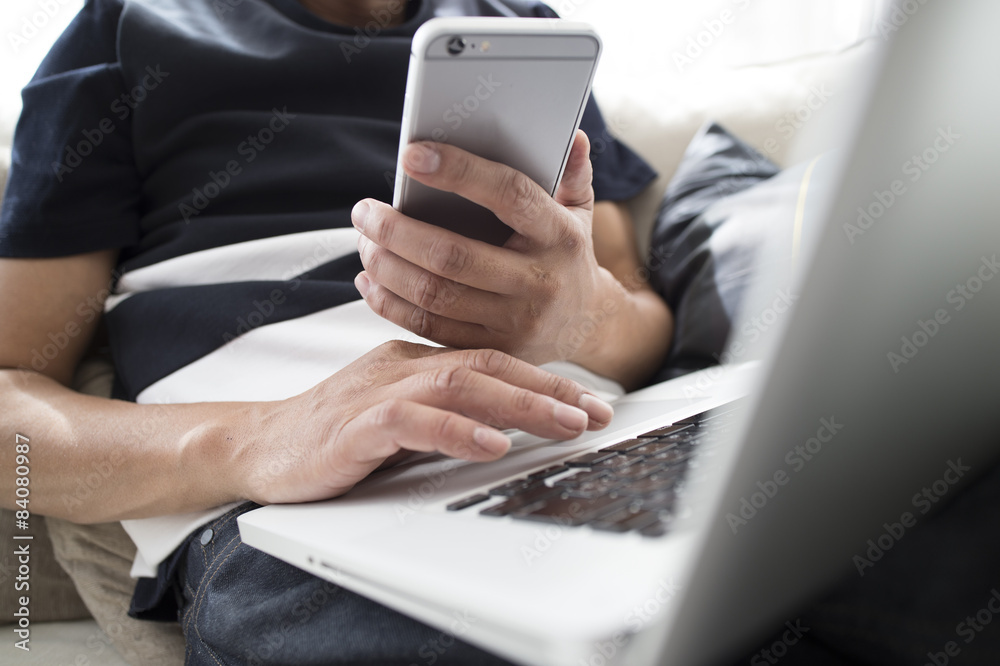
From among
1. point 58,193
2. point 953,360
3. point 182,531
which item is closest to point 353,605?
point 182,531

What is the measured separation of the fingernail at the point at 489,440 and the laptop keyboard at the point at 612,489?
0.02 m

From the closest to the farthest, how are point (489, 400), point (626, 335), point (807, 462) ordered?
point (807, 462) → point (489, 400) → point (626, 335)

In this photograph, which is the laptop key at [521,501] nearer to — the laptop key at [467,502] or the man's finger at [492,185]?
the laptop key at [467,502]

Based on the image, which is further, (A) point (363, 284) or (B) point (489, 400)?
(A) point (363, 284)

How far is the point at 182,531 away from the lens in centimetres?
63

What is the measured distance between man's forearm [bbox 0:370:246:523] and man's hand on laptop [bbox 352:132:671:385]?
0.68 ft

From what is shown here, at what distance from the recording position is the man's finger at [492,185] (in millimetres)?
480

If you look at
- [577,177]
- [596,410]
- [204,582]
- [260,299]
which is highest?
[577,177]

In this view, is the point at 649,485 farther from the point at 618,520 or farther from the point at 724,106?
the point at 724,106

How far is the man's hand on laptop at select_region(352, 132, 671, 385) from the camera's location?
0.51 m

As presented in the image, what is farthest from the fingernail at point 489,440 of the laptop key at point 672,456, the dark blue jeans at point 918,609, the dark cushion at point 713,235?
the dark cushion at point 713,235

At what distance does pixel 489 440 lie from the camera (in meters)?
0.44

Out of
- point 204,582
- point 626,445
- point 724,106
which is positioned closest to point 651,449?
point 626,445

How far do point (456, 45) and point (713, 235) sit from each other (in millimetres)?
618
